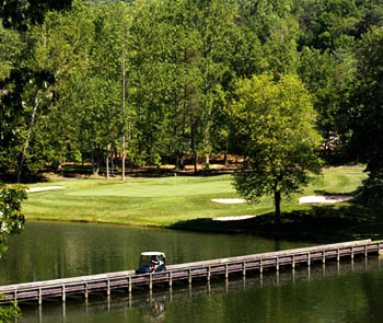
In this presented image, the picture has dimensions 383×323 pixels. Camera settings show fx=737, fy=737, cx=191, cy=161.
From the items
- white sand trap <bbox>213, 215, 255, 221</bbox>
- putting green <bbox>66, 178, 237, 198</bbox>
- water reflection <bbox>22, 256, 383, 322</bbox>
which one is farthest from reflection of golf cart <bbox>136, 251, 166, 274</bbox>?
putting green <bbox>66, 178, 237, 198</bbox>

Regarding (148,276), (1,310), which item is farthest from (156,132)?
(1,310)

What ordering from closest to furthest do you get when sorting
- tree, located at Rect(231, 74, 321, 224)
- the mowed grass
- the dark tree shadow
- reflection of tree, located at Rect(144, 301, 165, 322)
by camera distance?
reflection of tree, located at Rect(144, 301, 165, 322) < the dark tree shadow < tree, located at Rect(231, 74, 321, 224) < the mowed grass

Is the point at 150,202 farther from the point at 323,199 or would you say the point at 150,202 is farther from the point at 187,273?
the point at 187,273

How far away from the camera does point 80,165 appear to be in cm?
12094

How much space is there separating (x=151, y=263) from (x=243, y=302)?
6.94 metres

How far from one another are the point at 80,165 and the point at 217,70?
27.4m

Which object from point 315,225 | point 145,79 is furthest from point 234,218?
point 145,79

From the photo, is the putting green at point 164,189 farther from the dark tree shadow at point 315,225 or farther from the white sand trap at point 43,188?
the dark tree shadow at point 315,225

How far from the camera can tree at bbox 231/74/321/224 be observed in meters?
66.1

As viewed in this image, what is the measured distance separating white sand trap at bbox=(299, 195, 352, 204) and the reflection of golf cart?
32.6 metres

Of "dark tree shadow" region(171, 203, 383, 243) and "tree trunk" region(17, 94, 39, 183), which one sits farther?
"tree trunk" region(17, 94, 39, 183)

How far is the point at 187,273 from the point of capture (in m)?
47.4

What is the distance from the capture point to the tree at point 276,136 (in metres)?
66.1

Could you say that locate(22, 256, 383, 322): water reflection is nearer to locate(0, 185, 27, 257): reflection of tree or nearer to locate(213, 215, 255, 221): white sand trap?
locate(213, 215, 255, 221): white sand trap
